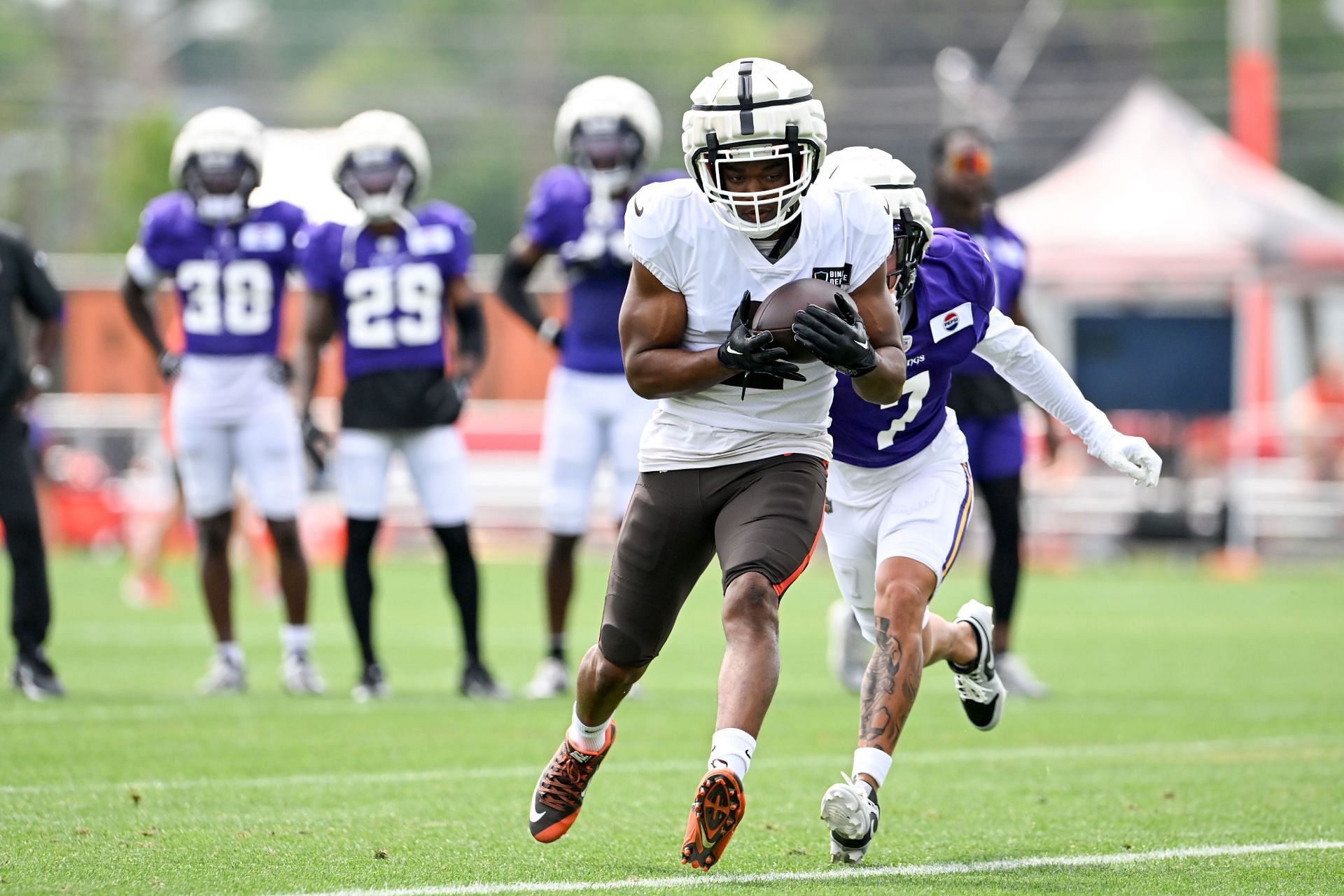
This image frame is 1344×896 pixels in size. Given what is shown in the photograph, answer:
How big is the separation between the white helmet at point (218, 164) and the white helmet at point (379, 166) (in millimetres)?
433

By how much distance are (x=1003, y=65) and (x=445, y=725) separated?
37452 millimetres

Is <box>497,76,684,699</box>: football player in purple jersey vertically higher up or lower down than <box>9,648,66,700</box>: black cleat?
higher up

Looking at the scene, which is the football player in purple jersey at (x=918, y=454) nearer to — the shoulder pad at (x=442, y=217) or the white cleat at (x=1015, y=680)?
the white cleat at (x=1015, y=680)

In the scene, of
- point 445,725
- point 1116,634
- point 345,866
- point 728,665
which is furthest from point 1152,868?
point 1116,634

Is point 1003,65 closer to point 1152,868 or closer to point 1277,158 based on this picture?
point 1277,158

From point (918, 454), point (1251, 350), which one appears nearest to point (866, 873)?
point (918, 454)

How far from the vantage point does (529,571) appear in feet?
54.7

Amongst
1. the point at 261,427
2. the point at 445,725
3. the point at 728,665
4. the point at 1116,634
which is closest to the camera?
the point at 728,665

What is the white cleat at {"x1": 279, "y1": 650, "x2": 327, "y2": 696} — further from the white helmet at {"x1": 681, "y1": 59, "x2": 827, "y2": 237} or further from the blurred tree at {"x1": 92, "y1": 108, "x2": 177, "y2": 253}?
the blurred tree at {"x1": 92, "y1": 108, "x2": 177, "y2": 253}

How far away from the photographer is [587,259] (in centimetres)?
837

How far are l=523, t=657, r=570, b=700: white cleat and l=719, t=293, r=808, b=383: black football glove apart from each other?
3957mm

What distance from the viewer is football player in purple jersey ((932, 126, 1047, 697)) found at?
27.0 ft

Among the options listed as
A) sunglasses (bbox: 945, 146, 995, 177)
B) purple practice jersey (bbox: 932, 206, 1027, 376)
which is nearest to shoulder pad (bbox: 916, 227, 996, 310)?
purple practice jersey (bbox: 932, 206, 1027, 376)

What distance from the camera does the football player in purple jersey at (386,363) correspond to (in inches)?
326
